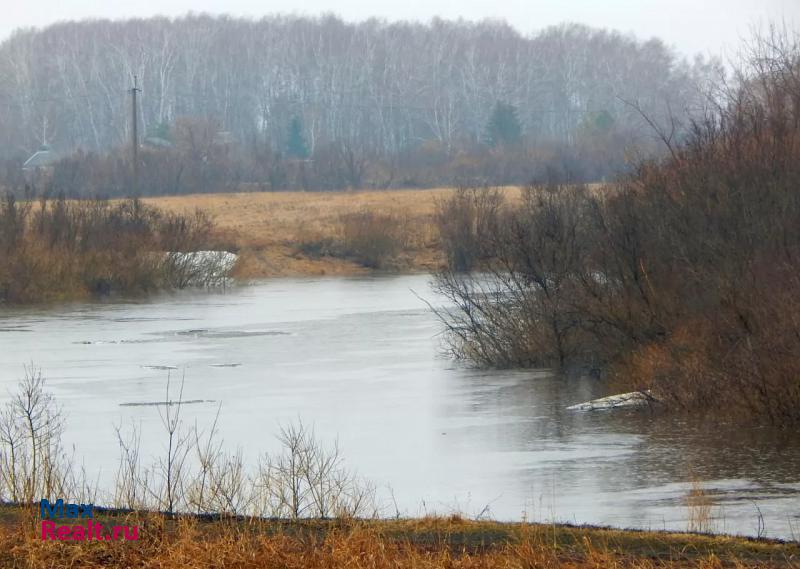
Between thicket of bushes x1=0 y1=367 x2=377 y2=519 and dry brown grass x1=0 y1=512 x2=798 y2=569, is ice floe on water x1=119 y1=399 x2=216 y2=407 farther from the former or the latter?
dry brown grass x1=0 y1=512 x2=798 y2=569

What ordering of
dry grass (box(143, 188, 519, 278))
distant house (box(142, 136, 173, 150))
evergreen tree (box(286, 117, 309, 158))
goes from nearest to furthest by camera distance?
dry grass (box(143, 188, 519, 278)) < distant house (box(142, 136, 173, 150)) < evergreen tree (box(286, 117, 309, 158))

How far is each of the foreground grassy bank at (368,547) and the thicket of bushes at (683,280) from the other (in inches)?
272

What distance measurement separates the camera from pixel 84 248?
42906 millimetres

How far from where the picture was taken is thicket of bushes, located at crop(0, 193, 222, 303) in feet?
129

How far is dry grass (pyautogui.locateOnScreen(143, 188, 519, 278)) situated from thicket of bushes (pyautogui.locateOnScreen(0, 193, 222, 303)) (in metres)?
4.36

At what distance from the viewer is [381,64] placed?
120 meters

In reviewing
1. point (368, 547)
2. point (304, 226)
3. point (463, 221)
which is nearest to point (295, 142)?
point (304, 226)

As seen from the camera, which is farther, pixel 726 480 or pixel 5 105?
pixel 5 105

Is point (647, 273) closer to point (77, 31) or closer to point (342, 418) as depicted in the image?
point (342, 418)

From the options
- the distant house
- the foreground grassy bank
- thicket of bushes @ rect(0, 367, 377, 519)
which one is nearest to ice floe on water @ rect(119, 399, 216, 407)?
thicket of bushes @ rect(0, 367, 377, 519)

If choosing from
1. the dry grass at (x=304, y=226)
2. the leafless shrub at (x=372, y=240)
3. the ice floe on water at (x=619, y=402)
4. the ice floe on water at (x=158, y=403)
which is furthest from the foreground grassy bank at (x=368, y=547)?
the leafless shrub at (x=372, y=240)

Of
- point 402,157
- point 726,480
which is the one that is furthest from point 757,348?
point 402,157

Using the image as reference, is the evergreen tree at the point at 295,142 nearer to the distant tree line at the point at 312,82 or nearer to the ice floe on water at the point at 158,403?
the distant tree line at the point at 312,82

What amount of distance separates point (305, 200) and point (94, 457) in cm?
5508
